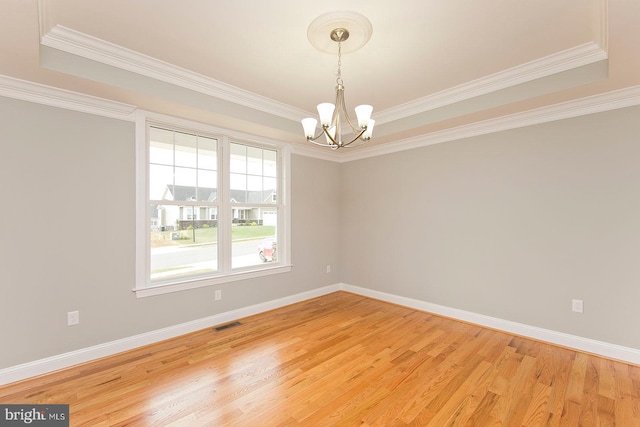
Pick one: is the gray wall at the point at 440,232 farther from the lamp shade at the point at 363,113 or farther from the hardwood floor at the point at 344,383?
the lamp shade at the point at 363,113

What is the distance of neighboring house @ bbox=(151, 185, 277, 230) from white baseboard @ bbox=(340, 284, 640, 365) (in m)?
2.42

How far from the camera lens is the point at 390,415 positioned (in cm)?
193

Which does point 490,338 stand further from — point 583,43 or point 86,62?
point 86,62

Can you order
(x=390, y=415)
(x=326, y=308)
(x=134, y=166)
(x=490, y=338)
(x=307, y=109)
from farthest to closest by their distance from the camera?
1. (x=326, y=308)
2. (x=307, y=109)
3. (x=490, y=338)
4. (x=134, y=166)
5. (x=390, y=415)

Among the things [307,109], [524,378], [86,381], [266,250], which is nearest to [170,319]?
[86,381]

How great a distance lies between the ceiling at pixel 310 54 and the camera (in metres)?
1.91

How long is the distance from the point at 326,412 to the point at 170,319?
6.88 feet

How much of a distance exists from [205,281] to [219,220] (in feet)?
2.55

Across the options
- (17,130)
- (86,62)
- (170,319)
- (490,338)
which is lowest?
(490,338)

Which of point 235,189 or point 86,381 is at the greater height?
point 235,189

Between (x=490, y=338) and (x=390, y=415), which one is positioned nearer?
(x=390, y=415)

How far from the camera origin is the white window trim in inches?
115

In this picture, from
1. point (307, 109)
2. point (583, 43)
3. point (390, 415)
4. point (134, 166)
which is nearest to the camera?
point (390, 415)

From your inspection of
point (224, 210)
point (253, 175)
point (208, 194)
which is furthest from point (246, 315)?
point (253, 175)
